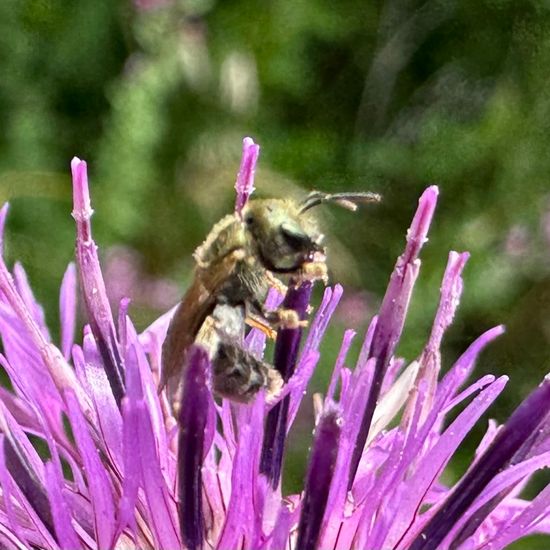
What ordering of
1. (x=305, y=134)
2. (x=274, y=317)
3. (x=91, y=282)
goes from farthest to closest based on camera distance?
(x=305, y=134) < (x=91, y=282) < (x=274, y=317)

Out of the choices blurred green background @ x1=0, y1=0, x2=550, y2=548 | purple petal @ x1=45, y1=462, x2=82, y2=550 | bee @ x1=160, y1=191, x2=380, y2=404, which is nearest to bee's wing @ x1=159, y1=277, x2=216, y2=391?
bee @ x1=160, y1=191, x2=380, y2=404

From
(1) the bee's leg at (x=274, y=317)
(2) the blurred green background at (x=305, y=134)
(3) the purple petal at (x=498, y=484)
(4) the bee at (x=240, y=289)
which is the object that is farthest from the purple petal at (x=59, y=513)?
(2) the blurred green background at (x=305, y=134)

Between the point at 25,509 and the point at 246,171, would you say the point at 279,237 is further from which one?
the point at 25,509

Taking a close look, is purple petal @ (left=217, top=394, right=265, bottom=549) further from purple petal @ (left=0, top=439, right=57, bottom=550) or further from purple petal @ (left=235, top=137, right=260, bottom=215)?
purple petal @ (left=235, top=137, right=260, bottom=215)

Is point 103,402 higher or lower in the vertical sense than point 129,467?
higher

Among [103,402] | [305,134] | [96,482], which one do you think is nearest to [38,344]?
[103,402]

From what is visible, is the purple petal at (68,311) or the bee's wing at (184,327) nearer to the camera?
the bee's wing at (184,327)

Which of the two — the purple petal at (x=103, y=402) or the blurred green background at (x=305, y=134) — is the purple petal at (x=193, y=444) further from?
the blurred green background at (x=305, y=134)

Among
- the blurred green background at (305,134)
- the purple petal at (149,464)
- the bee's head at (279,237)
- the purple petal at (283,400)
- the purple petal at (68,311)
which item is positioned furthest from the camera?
the blurred green background at (305,134)
